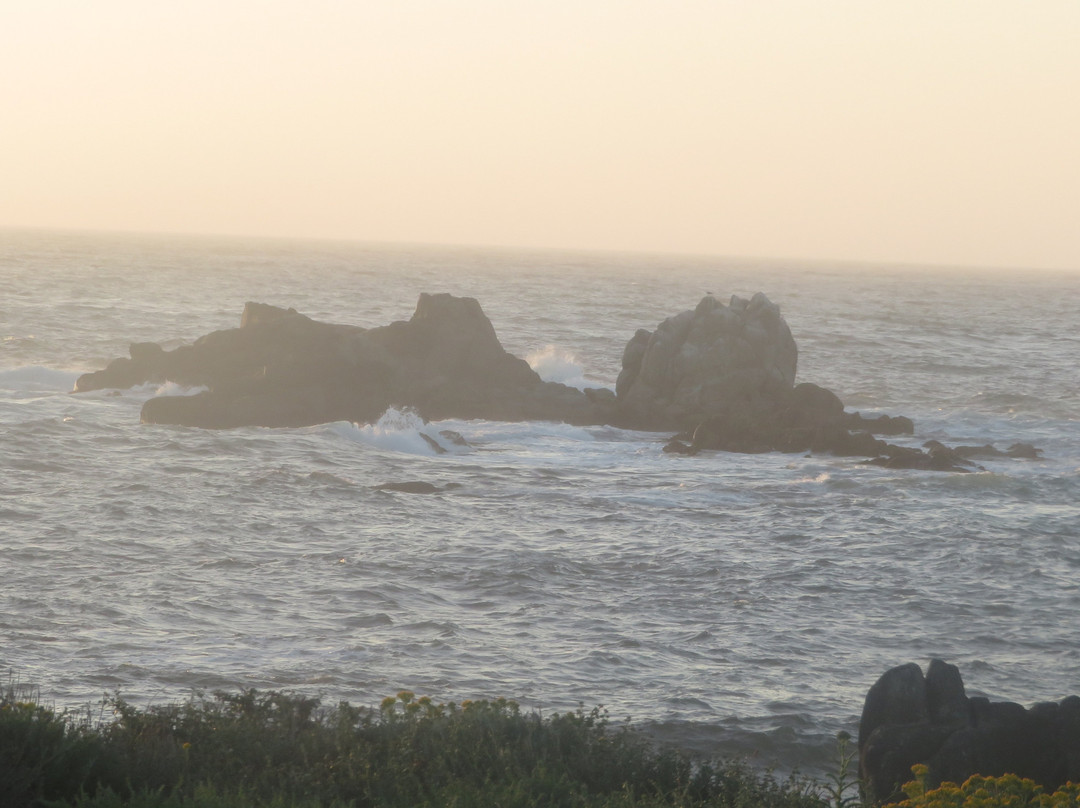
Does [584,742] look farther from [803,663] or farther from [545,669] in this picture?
[803,663]

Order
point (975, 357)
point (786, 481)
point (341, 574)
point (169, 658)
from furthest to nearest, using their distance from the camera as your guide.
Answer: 1. point (975, 357)
2. point (786, 481)
3. point (341, 574)
4. point (169, 658)

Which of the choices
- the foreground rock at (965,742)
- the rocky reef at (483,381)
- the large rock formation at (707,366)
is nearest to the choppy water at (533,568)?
the rocky reef at (483,381)

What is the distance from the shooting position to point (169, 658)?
14.9 metres

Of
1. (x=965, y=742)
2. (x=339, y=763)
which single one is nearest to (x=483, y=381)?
(x=965, y=742)

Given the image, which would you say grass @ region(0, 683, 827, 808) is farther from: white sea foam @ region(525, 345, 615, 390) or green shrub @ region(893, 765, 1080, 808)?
white sea foam @ region(525, 345, 615, 390)

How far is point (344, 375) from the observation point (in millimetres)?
38031

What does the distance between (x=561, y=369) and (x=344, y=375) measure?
14.8 m

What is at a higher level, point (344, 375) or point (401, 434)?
point (344, 375)

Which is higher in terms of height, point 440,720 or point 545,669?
point 440,720

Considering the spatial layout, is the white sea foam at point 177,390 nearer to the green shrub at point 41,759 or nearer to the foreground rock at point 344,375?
the foreground rock at point 344,375

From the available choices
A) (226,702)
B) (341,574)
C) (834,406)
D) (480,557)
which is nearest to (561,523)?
(480,557)

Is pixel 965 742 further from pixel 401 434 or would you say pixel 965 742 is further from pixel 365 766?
pixel 401 434

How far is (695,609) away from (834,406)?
72.3ft

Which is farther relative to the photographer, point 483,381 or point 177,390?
point 483,381
